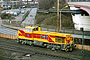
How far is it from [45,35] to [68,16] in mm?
23489

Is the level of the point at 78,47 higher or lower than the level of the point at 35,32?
lower

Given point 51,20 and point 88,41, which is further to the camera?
point 51,20

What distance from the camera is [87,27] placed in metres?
31.8

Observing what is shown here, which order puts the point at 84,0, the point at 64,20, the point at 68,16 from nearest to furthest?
the point at 84,0, the point at 64,20, the point at 68,16

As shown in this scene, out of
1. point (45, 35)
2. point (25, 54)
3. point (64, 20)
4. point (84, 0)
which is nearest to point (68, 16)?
point (64, 20)

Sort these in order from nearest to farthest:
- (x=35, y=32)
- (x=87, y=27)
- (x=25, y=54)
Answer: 1. (x=25, y=54)
2. (x=35, y=32)
3. (x=87, y=27)

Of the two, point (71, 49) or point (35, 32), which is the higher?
point (35, 32)

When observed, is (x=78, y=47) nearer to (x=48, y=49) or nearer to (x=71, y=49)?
(x=71, y=49)

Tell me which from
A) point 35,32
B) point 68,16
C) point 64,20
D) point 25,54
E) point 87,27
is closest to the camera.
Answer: point 25,54

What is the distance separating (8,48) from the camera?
2202 cm

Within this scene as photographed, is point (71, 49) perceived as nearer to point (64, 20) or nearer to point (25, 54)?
point (25, 54)

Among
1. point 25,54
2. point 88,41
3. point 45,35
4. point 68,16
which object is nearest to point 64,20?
point 68,16

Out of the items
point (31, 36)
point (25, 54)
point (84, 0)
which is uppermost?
point (84, 0)

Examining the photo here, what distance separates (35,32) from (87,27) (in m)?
13.7
